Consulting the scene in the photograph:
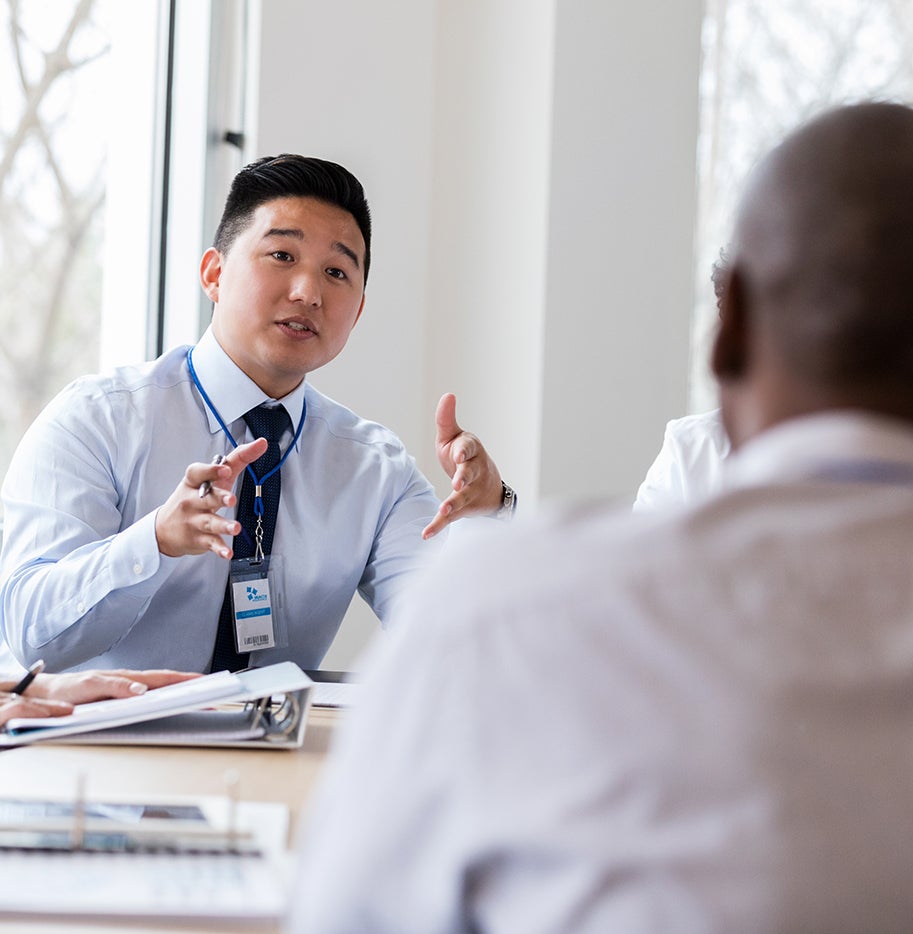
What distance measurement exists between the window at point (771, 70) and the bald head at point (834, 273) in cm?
285

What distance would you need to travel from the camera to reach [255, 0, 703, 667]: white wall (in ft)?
10.0

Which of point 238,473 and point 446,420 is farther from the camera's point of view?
point 446,420

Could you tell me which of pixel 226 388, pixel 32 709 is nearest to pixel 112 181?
pixel 226 388

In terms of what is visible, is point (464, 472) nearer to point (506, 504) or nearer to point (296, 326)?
point (506, 504)

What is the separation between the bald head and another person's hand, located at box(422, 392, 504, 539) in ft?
4.52

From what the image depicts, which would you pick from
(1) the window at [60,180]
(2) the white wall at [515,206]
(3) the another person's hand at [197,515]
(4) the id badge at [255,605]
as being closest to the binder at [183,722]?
(3) the another person's hand at [197,515]

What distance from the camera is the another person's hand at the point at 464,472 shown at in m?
2.08

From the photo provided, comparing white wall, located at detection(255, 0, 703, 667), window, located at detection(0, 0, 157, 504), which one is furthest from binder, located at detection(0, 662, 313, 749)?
window, located at detection(0, 0, 157, 504)

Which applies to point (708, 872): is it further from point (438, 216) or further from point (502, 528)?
point (438, 216)

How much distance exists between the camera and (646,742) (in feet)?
1.81

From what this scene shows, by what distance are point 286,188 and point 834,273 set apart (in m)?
1.77

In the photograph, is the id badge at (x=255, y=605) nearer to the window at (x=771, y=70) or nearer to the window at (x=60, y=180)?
the window at (x=60, y=180)

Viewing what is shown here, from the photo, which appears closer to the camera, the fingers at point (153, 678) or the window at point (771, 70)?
the fingers at point (153, 678)

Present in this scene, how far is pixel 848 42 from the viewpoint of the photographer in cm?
365
